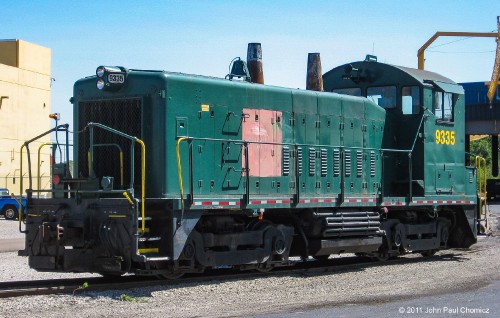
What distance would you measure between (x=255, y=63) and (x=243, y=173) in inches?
108

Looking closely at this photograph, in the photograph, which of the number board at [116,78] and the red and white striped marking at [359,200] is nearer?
the number board at [116,78]

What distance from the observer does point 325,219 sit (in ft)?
48.8

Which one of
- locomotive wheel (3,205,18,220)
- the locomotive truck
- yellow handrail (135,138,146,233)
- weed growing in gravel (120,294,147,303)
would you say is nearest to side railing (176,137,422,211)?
the locomotive truck

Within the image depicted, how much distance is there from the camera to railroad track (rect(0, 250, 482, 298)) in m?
11.6

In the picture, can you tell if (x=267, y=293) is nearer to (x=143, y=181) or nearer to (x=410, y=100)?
(x=143, y=181)

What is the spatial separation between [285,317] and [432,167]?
29.0 feet

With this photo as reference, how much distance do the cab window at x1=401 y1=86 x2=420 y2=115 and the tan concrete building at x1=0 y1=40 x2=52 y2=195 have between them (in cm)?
3098

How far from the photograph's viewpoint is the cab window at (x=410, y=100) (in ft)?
56.3

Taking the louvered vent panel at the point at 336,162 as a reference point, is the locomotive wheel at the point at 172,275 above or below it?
below

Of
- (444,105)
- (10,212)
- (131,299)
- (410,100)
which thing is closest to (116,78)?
(131,299)

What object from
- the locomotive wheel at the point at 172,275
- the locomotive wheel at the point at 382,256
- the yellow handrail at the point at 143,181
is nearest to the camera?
the yellow handrail at the point at 143,181

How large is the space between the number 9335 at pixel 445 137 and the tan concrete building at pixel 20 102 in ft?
101

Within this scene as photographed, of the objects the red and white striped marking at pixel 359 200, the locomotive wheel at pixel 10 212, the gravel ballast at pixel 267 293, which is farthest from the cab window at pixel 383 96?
the locomotive wheel at pixel 10 212

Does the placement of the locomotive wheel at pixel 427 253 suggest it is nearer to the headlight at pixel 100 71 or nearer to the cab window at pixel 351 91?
the cab window at pixel 351 91
